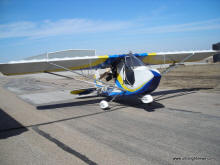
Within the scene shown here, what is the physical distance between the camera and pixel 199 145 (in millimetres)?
4504

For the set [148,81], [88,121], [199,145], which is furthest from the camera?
[148,81]

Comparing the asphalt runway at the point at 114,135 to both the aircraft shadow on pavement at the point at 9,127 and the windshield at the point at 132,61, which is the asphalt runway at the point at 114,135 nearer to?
the aircraft shadow on pavement at the point at 9,127

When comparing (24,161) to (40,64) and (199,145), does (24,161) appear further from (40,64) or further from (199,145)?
(40,64)

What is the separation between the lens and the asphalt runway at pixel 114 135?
4.07m

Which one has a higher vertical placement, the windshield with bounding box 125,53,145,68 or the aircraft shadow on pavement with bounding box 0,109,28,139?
the windshield with bounding box 125,53,145,68

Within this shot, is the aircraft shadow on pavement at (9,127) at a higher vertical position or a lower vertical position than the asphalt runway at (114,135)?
lower

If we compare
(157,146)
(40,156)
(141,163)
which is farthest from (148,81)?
(40,156)

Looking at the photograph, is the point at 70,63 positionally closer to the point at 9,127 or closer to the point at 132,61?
the point at 132,61

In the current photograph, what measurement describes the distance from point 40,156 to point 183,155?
9.91 feet

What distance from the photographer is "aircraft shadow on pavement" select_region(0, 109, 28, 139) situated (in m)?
5.85

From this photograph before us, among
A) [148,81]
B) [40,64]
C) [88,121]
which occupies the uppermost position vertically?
[40,64]

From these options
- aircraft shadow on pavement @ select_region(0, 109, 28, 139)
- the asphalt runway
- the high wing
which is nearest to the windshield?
the high wing

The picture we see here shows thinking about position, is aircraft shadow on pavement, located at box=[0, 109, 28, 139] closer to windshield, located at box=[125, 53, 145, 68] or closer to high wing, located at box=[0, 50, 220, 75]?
high wing, located at box=[0, 50, 220, 75]

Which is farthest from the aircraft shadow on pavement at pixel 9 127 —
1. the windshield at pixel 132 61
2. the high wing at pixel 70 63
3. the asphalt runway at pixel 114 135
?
the windshield at pixel 132 61
